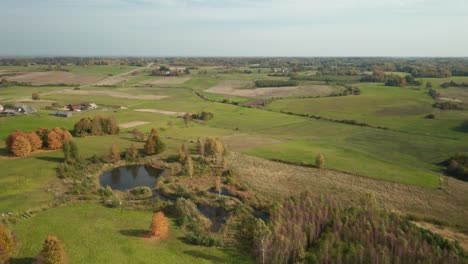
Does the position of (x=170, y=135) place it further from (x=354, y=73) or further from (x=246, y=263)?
(x=354, y=73)

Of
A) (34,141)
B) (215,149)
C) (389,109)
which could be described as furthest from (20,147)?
(389,109)

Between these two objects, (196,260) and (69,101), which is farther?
(69,101)

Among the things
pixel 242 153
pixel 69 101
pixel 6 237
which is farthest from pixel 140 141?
pixel 69 101

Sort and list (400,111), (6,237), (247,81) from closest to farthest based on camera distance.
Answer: (6,237) < (400,111) < (247,81)

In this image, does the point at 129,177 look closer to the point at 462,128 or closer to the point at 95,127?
the point at 95,127

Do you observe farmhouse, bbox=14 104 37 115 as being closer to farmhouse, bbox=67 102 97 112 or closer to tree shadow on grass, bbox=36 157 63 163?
farmhouse, bbox=67 102 97 112

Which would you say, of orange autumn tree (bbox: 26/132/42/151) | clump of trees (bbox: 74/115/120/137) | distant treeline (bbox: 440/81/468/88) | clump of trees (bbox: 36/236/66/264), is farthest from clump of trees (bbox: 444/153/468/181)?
distant treeline (bbox: 440/81/468/88)
